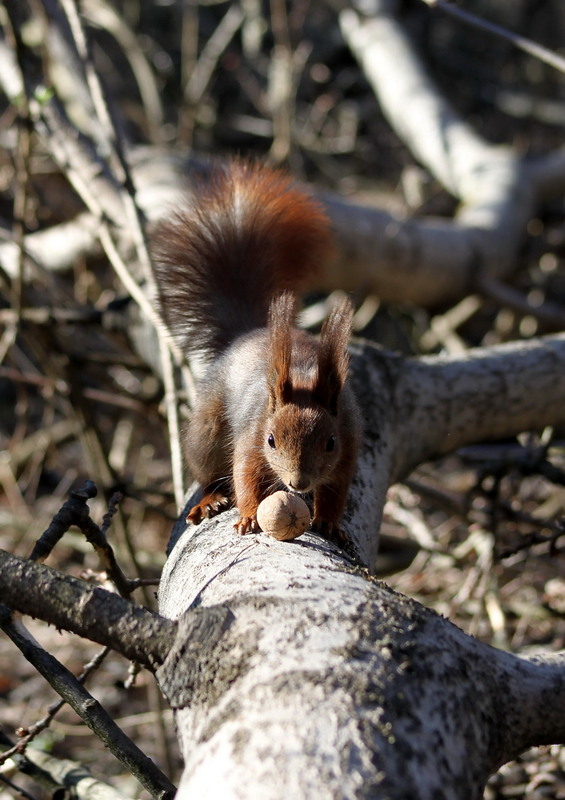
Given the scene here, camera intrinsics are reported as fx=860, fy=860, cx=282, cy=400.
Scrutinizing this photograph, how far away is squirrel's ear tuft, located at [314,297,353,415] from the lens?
57.2 inches

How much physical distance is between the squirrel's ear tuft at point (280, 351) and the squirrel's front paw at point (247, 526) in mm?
257

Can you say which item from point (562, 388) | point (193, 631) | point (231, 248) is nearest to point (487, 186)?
point (562, 388)

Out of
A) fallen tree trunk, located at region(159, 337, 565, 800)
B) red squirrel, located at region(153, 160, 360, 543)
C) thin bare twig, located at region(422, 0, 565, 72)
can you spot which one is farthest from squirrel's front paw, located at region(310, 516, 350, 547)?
thin bare twig, located at region(422, 0, 565, 72)

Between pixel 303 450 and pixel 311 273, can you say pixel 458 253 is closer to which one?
pixel 311 273

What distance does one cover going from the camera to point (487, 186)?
385cm

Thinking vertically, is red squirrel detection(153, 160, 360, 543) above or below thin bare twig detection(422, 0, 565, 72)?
below

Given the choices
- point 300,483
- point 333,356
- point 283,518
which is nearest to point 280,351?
point 333,356

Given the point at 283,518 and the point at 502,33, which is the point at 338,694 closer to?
the point at 283,518

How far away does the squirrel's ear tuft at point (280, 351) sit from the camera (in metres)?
1.43

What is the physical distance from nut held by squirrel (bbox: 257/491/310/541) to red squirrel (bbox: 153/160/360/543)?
0.08 meters

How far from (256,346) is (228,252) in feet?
0.91

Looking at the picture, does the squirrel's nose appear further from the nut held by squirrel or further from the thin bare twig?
the thin bare twig

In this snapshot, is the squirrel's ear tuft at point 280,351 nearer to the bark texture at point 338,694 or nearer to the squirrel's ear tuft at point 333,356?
the squirrel's ear tuft at point 333,356

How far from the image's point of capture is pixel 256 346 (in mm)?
1702
